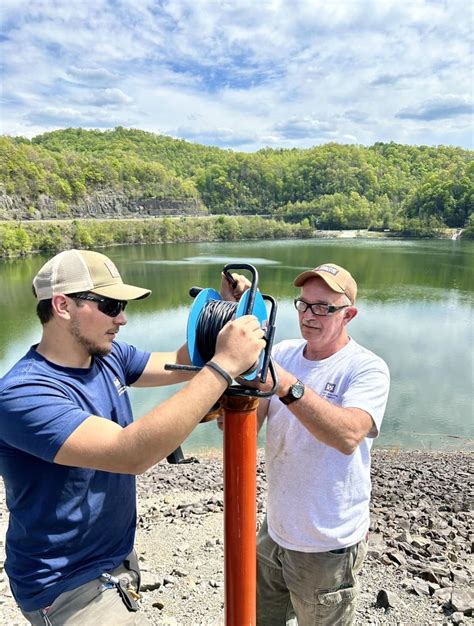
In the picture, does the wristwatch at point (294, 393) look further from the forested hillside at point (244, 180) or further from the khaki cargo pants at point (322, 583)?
the forested hillside at point (244, 180)

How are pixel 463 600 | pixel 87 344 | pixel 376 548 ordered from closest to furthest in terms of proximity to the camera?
pixel 87 344, pixel 463 600, pixel 376 548

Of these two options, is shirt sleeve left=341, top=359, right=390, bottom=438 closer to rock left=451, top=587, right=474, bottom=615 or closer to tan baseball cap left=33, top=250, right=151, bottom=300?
tan baseball cap left=33, top=250, right=151, bottom=300

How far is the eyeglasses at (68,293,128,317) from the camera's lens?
2041mm

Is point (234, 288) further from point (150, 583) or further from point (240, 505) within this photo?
point (150, 583)

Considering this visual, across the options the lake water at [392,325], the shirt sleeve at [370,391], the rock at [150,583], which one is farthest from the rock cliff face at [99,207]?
the shirt sleeve at [370,391]

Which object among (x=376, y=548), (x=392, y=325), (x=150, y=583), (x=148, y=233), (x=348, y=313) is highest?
(x=348, y=313)

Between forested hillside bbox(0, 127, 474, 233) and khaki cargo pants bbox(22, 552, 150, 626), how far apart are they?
93891mm

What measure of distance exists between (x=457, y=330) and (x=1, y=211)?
272ft

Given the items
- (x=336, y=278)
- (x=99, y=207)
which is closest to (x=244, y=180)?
(x=99, y=207)

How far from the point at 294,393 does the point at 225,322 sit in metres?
0.47

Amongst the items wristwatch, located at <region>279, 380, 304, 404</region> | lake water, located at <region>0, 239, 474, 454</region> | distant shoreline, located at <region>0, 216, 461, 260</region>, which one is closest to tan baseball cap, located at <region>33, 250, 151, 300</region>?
wristwatch, located at <region>279, 380, 304, 404</region>

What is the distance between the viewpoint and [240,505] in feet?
6.35

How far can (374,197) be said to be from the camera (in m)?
133

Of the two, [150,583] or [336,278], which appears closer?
[336,278]
